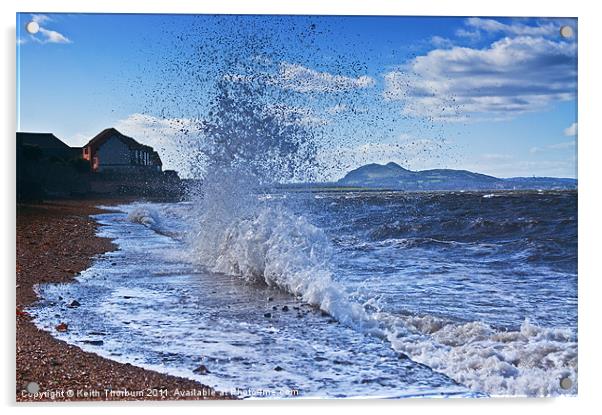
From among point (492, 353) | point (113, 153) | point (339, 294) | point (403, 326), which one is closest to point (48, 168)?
point (113, 153)

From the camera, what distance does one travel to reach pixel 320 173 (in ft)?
12.8

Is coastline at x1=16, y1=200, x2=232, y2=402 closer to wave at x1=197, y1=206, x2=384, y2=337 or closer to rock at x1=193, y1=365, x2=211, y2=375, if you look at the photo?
rock at x1=193, y1=365, x2=211, y2=375

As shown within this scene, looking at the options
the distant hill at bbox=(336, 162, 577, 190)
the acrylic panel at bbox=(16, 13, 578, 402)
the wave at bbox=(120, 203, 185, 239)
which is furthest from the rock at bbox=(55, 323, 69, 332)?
the distant hill at bbox=(336, 162, 577, 190)

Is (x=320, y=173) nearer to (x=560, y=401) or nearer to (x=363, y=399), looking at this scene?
(x=363, y=399)

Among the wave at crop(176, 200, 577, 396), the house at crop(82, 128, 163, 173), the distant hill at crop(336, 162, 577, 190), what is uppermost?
the house at crop(82, 128, 163, 173)

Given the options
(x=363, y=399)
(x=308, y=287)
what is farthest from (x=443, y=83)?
(x=363, y=399)

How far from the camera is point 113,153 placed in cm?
377

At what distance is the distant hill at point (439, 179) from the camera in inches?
151

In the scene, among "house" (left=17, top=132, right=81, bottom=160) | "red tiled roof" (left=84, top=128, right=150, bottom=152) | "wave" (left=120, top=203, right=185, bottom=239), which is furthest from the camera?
"wave" (left=120, top=203, right=185, bottom=239)

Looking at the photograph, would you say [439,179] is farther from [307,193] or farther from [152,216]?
[152,216]

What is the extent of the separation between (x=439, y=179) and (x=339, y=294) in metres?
0.72

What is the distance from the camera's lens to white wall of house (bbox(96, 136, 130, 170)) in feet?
12.3

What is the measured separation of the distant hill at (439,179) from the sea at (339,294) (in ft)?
0.15

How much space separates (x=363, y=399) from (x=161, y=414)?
2.87ft
